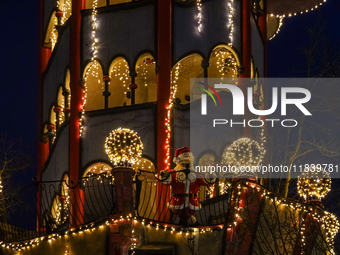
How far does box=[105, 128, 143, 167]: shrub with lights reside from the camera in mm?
15055

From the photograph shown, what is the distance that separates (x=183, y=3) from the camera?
2142 cm

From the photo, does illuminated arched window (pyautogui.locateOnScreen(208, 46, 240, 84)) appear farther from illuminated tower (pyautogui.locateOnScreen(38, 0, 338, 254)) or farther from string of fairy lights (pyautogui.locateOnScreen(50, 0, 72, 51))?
string of fairy lights (pyautogui.locateOnScreen(50, 0, 72, 51))

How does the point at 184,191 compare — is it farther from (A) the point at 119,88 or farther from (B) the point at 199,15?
(A) the point at 119,88

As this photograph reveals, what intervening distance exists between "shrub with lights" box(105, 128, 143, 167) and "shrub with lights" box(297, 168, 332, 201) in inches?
156

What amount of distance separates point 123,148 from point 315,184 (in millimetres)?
4483

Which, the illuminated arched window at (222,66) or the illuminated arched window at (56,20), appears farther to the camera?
the illuminated arched window at (222,66)

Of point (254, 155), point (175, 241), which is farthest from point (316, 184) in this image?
point (175, 241)

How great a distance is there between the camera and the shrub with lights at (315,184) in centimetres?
1648

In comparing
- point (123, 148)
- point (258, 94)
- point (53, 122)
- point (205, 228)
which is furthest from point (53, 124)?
point (205, 228)

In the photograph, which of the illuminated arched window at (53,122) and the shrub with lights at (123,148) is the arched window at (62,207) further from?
the shrub with lights at (123,148)

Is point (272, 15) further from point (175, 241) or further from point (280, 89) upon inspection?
point (175, 241)

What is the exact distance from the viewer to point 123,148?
1503 cm

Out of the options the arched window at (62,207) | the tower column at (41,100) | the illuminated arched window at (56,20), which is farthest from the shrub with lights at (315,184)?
the illuminated arched window at (56,20)

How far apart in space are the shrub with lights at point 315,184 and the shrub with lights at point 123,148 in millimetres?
3965
